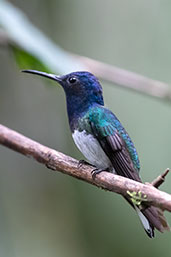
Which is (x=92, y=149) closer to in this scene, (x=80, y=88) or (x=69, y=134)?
(x=80, y=88)

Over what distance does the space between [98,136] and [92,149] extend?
98 millimetres

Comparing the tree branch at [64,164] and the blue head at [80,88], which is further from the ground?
the blue head at [80,88]

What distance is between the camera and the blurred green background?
4.18m

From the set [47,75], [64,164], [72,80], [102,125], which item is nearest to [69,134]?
[72,80]

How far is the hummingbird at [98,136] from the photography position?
2.79m

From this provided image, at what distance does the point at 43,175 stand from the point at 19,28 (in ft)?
8.14

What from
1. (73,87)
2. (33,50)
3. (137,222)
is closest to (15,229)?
(137,222)

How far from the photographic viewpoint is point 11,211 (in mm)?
4633

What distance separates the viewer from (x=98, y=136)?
2.91 m

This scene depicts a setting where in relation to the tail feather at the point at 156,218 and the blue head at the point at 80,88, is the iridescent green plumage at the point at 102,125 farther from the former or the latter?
the tail feather at the point at 156,218

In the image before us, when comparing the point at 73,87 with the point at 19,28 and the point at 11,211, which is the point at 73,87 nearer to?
the point at 19,28

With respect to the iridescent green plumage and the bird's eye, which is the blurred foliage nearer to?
the bird's eye

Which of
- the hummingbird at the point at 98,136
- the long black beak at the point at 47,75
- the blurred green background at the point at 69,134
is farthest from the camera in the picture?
the blurred green background at the point at 69,134

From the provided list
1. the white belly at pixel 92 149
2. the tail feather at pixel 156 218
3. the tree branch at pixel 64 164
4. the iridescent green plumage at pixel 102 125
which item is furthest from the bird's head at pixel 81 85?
the tail feather at pixel 156 218
